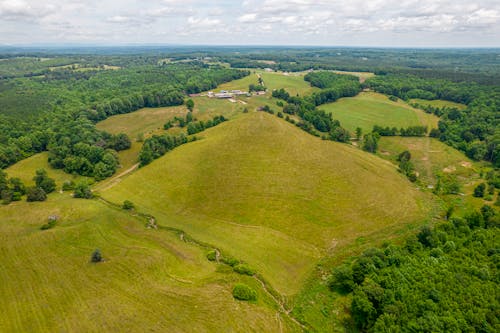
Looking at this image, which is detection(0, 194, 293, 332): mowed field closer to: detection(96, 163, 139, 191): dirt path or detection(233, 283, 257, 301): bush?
detection(233, 283, 257, 301): bush

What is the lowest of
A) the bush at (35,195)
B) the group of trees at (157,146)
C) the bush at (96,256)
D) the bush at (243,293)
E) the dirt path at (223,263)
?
the dirt path at (223,263)

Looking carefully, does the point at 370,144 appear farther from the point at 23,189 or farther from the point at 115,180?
the point at 23,189

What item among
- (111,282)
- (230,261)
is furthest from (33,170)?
(230,261)

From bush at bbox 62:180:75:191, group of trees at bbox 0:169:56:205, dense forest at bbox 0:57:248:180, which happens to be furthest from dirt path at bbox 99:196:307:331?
dense forest at bbox 0:57:248:180

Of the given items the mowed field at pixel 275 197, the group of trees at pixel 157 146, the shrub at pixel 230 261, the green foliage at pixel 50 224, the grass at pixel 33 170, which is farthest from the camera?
the group of trees at pixel 157 146

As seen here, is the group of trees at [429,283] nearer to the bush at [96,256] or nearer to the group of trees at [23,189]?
the bush at [96,256]

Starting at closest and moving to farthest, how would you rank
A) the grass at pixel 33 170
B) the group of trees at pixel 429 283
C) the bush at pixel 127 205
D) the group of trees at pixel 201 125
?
the group of trees at pixel 429 283, the bush at pixel 127 205, the grass at pixel 33 170, the group of trees at pixel 201 125

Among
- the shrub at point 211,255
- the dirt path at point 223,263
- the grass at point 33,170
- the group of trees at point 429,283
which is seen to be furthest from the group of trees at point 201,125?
the group of trees at point 429,283

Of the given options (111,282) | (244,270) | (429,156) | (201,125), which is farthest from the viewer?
(201,125)
